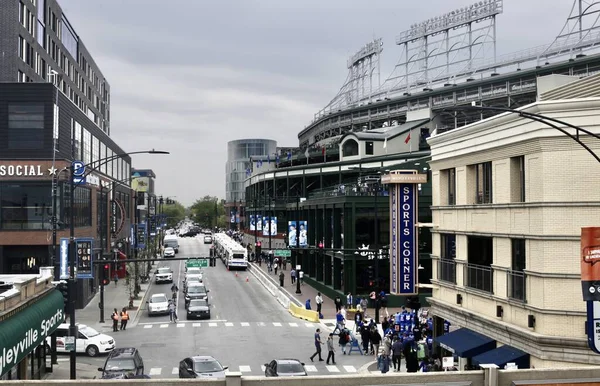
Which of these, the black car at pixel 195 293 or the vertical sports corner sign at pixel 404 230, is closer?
the vertical sports corner sign at pixel 404 230

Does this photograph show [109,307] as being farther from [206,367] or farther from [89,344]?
[206,367]

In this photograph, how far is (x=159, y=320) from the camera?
4738 centimetres

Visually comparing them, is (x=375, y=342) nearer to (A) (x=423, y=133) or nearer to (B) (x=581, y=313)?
(B) (x=581, y=313)

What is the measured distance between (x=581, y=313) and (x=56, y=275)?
78.6 feet

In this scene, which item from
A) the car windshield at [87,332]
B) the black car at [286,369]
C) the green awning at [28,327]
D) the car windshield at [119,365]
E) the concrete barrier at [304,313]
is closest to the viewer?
the green awning at [28,327]

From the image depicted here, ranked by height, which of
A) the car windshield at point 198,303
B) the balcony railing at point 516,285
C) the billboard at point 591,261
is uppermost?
the billboard at point 591,261

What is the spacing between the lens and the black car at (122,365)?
26.2 meters

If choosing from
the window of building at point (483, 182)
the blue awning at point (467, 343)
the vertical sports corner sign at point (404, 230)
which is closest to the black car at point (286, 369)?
the blue awning at point (467, 343)

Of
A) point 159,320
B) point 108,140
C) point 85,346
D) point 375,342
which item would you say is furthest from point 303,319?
point 108,140

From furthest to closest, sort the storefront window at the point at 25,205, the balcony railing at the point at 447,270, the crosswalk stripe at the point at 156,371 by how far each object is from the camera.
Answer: the storefront window at the point at 25,205 → the crosswalk stripe at the point at 156,371 → the balcony railing at the point at 447,270

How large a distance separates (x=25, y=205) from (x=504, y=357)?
123ft

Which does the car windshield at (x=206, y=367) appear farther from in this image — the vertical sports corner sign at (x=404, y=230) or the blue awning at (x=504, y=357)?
the vertical sports corner sign at (x=404, y=230)

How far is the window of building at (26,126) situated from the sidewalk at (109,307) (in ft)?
40.9

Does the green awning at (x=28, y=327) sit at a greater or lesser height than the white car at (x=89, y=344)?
greater
